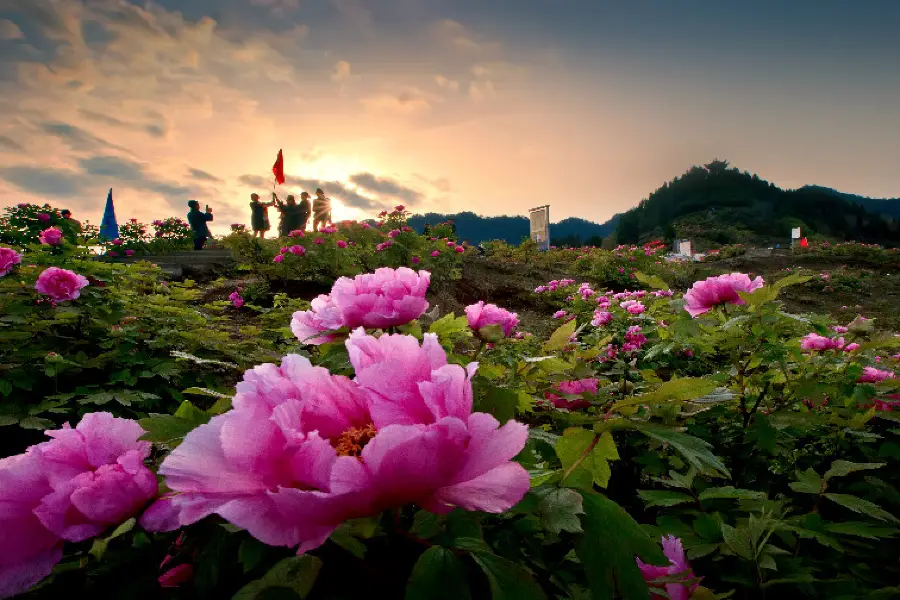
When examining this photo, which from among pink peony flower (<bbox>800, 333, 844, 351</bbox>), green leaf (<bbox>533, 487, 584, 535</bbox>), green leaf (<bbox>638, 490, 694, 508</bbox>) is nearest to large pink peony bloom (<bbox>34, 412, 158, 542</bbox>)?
green leaf (<bbox>533, 487, 584, 535</bbox>)

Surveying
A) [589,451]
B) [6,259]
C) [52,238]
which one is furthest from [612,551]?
[52,238]

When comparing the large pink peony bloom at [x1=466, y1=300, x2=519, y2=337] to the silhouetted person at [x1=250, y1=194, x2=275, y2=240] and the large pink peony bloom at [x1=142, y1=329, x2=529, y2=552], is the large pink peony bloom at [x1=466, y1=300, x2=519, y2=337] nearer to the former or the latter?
the large pink peony bloom at [x1=142, y1=329, x2=529, y2=552]

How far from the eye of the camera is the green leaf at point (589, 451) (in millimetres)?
730

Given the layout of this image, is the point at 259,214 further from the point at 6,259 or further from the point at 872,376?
the point at 872,376

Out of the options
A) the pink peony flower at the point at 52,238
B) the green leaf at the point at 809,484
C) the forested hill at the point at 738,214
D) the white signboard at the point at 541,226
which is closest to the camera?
the green leaf at the point at 809,484

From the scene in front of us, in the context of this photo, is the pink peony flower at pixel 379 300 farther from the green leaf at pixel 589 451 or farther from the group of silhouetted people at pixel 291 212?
Result: the group of silhouetted people at pixel 291 212

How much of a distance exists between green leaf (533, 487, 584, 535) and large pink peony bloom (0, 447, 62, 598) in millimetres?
501

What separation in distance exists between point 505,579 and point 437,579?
6cm

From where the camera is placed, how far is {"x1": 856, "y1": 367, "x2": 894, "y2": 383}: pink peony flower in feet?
4.90

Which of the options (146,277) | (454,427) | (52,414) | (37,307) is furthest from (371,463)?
(146,277)

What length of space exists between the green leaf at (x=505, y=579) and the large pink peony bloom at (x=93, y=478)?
0.36 m

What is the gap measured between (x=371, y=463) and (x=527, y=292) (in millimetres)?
9706

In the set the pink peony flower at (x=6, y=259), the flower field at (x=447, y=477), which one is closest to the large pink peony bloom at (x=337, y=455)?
the flower field at (x=447, y=477)

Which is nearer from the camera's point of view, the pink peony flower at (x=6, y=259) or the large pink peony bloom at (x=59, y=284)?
the large pink peony bloom at (x=59, y=284)
